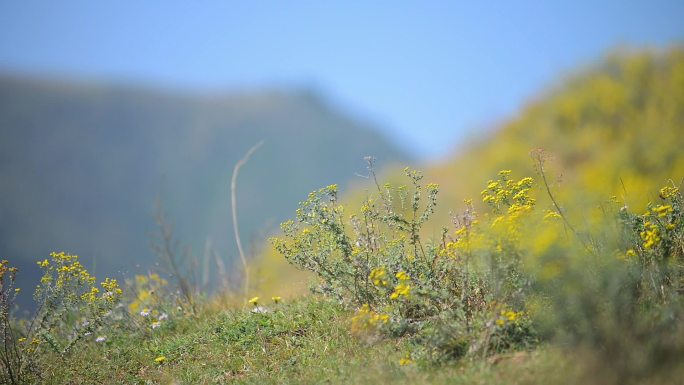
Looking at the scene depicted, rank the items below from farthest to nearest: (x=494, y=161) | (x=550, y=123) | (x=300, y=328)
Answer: (x=550, y=123), (x=494, y=161), (x=300, y=328)

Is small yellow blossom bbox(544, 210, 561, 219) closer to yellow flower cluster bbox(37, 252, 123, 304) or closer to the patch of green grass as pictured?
the patch of green grass

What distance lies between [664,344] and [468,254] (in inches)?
55.5

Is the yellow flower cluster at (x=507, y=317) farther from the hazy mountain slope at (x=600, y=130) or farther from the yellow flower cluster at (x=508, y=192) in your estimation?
the hazy mountain slope at (x=600, y=130)

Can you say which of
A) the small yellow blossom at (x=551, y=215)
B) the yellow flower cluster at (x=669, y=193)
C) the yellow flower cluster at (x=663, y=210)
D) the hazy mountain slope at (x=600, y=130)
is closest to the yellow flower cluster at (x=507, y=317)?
the small yellow blossom at (x=551, y=215)

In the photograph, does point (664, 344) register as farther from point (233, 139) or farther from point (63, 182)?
point (233, 139)

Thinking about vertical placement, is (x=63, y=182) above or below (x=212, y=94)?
below

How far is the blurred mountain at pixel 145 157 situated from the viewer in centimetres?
8431

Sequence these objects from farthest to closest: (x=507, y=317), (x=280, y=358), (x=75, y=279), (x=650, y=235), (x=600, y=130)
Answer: (x=600, y=130)
(x=75, y=279)
(x=280, y=358)
(x=650, y=235)
(x=507, y=317)

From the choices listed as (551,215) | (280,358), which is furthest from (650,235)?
(280,358)

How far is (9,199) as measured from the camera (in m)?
69.9

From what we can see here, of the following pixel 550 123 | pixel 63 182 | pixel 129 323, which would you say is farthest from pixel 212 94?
pixel 129 323

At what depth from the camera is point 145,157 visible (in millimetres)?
110688

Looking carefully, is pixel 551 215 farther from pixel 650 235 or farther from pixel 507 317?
pixel 507 317

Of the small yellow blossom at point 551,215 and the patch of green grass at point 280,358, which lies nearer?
the patch of green grass at point 280,358
